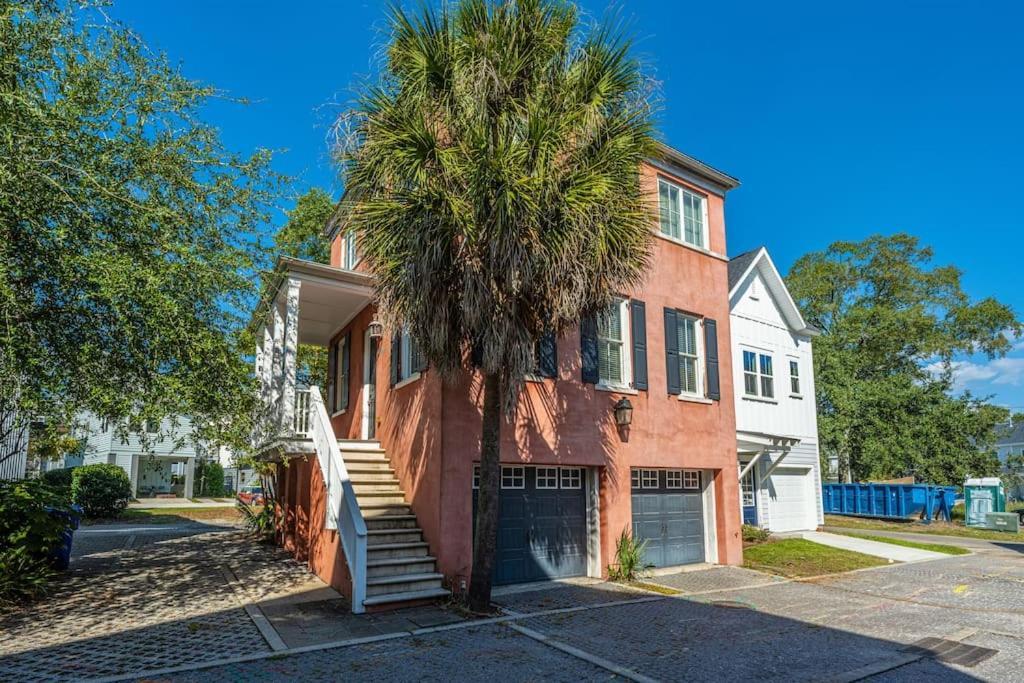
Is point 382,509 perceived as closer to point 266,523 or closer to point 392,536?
point 392,536

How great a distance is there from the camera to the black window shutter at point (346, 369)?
14.9m

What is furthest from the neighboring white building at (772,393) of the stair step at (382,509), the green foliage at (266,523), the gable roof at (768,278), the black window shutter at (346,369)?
the green foliage at (266,523)

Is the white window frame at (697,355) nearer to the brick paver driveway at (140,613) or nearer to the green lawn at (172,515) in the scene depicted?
the brick paver driveway at (140,613)

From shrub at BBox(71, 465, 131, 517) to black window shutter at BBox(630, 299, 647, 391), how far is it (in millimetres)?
19949

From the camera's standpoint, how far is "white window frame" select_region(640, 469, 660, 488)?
40.2 feet

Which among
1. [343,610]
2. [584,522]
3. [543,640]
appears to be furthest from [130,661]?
[584,522]

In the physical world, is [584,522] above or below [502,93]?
below

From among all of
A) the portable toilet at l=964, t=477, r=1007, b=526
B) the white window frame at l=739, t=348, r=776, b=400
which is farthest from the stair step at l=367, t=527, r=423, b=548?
the portable toilet at l=964, t=477, r=1007, b=526

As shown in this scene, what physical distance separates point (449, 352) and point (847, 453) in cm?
2609

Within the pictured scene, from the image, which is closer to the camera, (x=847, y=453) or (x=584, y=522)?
(x=584, y=522)

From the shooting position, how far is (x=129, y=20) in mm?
8844

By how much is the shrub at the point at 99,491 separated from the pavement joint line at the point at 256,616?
14223 millimetres

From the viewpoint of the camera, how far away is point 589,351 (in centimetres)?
1132

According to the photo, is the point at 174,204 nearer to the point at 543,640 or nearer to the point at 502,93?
the point at 502,93
